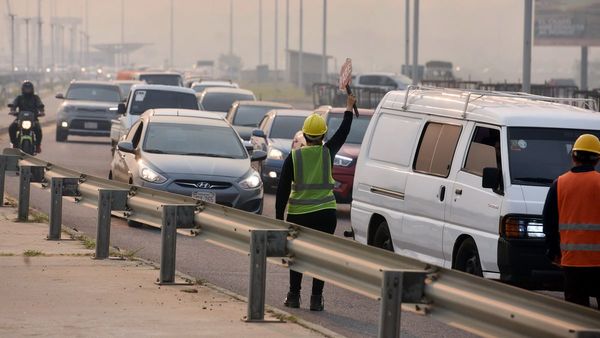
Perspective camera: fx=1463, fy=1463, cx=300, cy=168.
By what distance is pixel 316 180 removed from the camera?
473 inches

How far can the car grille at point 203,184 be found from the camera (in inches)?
751

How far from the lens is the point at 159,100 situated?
103ft

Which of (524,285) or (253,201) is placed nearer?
(524,285)

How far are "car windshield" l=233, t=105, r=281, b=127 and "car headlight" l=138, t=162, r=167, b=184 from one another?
42.8 feet

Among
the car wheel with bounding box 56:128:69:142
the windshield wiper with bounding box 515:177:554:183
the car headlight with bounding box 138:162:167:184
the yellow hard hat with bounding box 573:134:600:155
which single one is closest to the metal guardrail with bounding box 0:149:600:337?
the yellow hard hat with bounding box 573:134:600:155

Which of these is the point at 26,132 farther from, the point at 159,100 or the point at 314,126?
the point at 314,126

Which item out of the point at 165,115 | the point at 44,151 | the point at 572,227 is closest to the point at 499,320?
the point at 572,227

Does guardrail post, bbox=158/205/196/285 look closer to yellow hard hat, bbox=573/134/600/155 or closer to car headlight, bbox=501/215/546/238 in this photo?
car headlight, bbox=501/215/546/238

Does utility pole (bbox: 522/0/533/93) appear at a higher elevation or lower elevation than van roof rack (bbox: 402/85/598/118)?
higher

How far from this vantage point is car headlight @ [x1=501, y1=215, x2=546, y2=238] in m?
11.9

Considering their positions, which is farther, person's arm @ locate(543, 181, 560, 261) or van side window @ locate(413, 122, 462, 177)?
van side window @ locate(413, 122, 462, 177)

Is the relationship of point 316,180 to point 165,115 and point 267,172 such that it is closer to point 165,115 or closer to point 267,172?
point 165,115

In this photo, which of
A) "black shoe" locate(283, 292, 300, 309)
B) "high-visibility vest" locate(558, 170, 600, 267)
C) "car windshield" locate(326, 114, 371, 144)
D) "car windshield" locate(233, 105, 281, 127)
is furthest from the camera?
"car windshield" locate(233, 105, 281, 127)

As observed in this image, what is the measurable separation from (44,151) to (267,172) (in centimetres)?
1200
